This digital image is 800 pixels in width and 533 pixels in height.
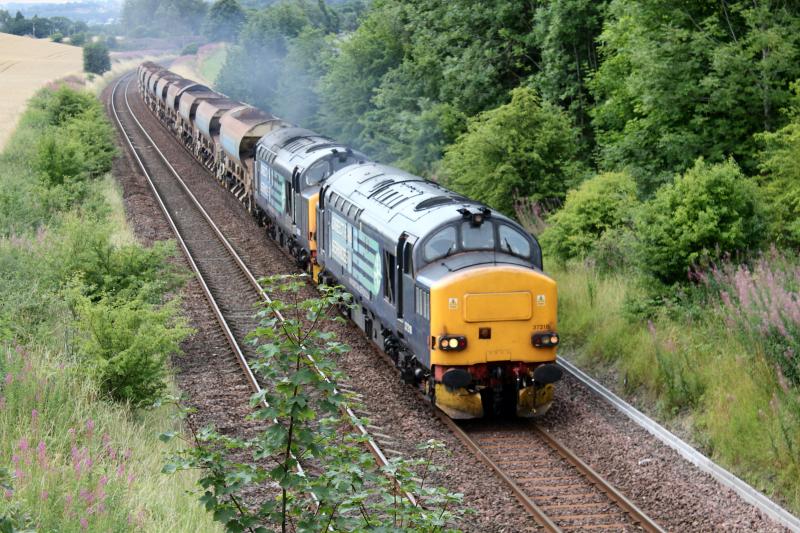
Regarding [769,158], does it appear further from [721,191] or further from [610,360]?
[610,360]

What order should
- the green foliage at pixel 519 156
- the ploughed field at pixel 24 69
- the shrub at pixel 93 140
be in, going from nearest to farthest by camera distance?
1. the green foliage at pixel 519 156
2. the shrub at pixel 93 140
3. the ploughed field at pixel 24 69

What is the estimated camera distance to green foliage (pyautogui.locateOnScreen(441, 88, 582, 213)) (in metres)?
24.3

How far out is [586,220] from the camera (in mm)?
20891

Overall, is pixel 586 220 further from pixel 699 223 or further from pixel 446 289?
pixel 446 289

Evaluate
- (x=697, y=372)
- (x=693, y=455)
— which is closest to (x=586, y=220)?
(x=697, y=372)

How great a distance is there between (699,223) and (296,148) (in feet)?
40.7

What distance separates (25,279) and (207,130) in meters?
24.6

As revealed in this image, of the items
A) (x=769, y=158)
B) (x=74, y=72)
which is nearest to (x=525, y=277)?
(x=769, y=158)

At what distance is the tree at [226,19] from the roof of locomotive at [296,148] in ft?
308

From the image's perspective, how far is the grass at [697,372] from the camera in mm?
11938

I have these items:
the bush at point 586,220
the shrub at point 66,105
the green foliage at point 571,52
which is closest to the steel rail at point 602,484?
the bush at point 586,220

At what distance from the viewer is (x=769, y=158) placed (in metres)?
19.4

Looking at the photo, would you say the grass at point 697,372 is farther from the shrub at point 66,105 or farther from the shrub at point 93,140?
the shrub at point 66,105

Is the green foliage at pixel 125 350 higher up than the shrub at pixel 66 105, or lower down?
lower down
